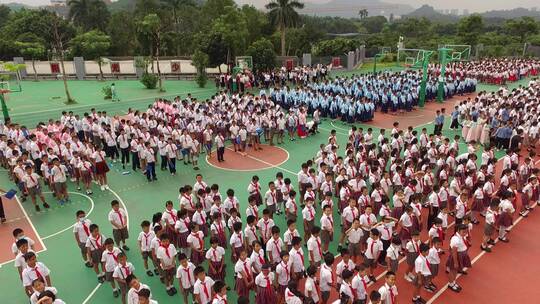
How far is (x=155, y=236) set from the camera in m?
7.76

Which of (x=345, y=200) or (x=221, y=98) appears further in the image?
(x=221, y=98)

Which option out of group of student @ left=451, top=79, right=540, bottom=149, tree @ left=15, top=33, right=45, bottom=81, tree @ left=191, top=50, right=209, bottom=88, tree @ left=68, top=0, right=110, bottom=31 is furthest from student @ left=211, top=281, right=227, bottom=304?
tree @ left=68, top=0, right=110, bottom=31

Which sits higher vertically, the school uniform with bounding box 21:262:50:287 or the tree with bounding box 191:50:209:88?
the tree with bounding box 191:50:209:88

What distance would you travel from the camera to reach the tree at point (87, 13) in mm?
49625

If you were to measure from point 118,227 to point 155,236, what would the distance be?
1.43 m

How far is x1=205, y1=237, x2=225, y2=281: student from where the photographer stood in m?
7.24

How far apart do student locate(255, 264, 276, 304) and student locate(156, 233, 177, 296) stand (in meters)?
1.68

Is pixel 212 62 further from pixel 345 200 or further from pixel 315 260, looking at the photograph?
pixel 315 260

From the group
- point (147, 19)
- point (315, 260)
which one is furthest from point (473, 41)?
point (315, 260)

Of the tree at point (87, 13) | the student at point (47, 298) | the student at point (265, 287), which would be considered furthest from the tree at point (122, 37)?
the student at point (265, 287)

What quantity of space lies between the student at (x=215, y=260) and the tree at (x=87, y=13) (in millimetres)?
49689

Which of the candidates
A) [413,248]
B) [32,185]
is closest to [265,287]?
[413,248]

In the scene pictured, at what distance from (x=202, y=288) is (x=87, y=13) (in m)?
51.6

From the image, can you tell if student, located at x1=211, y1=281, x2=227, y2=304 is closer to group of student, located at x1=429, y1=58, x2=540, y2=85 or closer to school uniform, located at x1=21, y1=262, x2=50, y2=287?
school uniform, located at x1=21, y1=262, x2=50, y2=287
